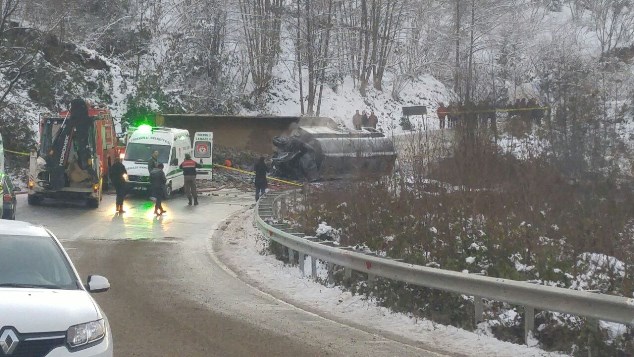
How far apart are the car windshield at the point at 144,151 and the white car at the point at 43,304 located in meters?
23.1

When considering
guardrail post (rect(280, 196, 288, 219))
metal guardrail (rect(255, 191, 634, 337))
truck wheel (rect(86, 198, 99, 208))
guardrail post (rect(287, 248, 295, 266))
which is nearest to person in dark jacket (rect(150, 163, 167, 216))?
truck wheel (rect(86, 198, 99, 208))

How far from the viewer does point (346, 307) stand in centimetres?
1152

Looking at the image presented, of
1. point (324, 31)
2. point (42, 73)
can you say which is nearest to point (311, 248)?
point (42, 73)

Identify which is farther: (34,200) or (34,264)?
(34,200)

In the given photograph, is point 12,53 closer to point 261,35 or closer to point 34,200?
point 261,35

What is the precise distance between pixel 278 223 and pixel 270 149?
23.8 metres

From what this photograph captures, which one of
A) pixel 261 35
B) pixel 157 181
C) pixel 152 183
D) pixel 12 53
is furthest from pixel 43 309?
pixel 261 35

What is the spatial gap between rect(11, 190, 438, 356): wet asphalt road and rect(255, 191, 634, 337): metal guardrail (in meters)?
1.04

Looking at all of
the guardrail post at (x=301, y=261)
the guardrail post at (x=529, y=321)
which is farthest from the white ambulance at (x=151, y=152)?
the guardrail post at (x=529, y=321)

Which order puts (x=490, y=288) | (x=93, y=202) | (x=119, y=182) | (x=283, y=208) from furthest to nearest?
(x=93, y=202) < (x=119, y=182) < (x=283, y=208) < (x=490, y=288)

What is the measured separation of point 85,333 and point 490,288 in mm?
4818

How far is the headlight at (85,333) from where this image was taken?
20.2 feet

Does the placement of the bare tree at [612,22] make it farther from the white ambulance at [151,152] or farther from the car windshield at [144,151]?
the car windshield at [144,151]

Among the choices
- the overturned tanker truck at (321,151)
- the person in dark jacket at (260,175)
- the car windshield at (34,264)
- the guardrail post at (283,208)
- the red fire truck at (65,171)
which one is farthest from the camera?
the overturned tanker truck at (321,151)
